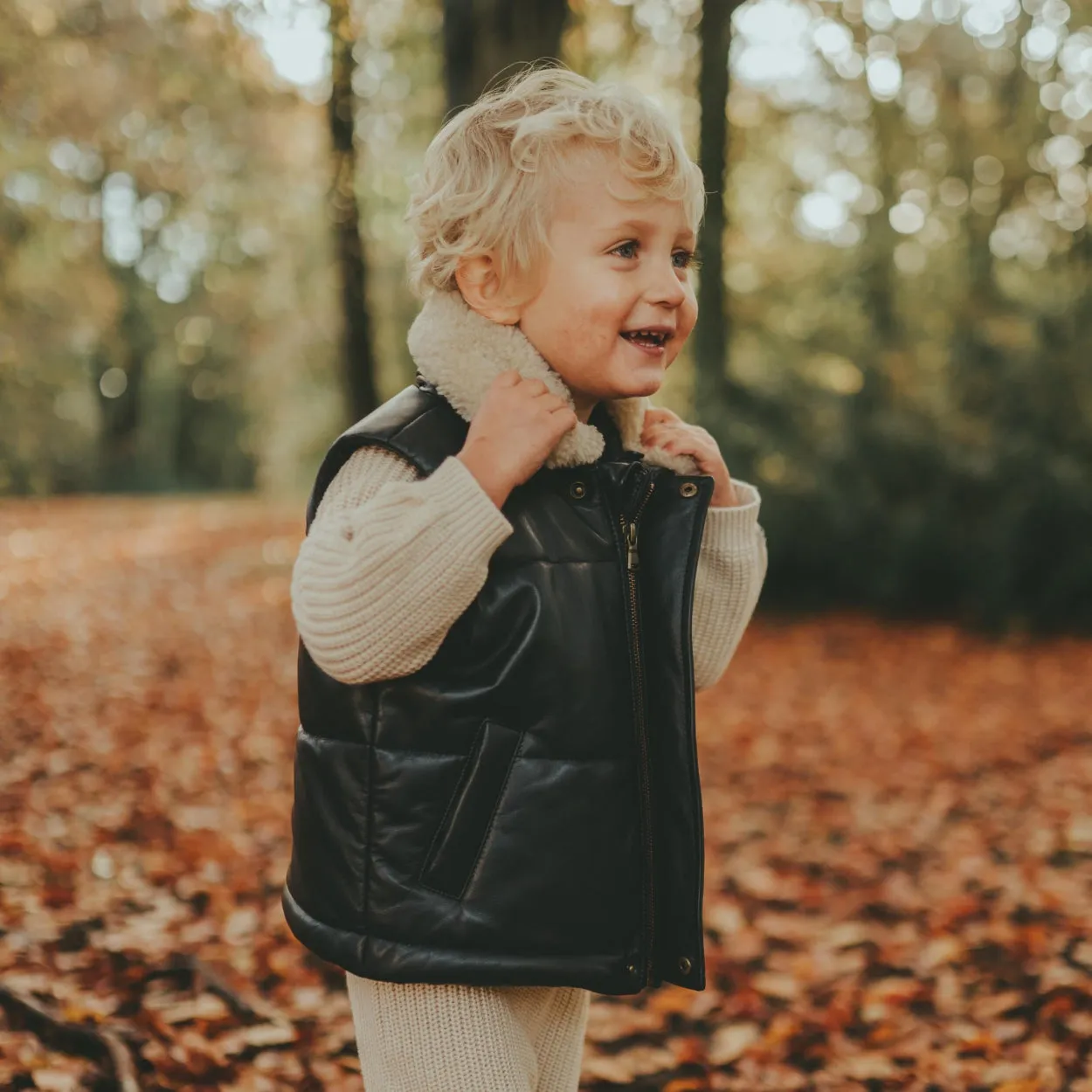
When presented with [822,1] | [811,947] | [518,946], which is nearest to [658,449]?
[518,946]

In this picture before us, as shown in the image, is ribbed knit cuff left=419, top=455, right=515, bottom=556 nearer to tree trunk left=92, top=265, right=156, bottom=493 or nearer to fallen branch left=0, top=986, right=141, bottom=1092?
fallen branch left=0, top=986, right=141, bottom=1092

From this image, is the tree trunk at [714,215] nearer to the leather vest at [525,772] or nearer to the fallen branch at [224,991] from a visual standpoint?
the fallen branch at [224,991]

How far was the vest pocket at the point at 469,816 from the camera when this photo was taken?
1604 mm

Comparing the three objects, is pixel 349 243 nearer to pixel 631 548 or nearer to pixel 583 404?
pixel 583 404

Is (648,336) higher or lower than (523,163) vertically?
lower

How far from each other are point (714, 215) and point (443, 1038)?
9804 mm

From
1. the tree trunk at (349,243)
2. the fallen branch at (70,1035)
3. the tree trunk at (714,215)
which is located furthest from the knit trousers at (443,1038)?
the tree trunk at (714,215)

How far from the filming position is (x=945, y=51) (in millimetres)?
11625

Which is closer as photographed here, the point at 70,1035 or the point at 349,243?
the point at 70,1035

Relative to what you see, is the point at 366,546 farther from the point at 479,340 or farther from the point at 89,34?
the point at 89,34

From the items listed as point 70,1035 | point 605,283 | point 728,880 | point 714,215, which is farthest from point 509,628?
point 714,215

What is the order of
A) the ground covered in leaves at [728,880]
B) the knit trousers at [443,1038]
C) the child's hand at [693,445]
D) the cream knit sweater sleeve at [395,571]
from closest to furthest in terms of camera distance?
1. the cream knit sweater sleeve at [395,571]
2. the knit trousers at [443,1038]
3. the child's hand at [693,445]
4. the ground covered in leaves at [728,880]

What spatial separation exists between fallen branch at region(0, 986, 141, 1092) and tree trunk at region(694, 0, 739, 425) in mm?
8332

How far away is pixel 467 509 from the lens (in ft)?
5.09
